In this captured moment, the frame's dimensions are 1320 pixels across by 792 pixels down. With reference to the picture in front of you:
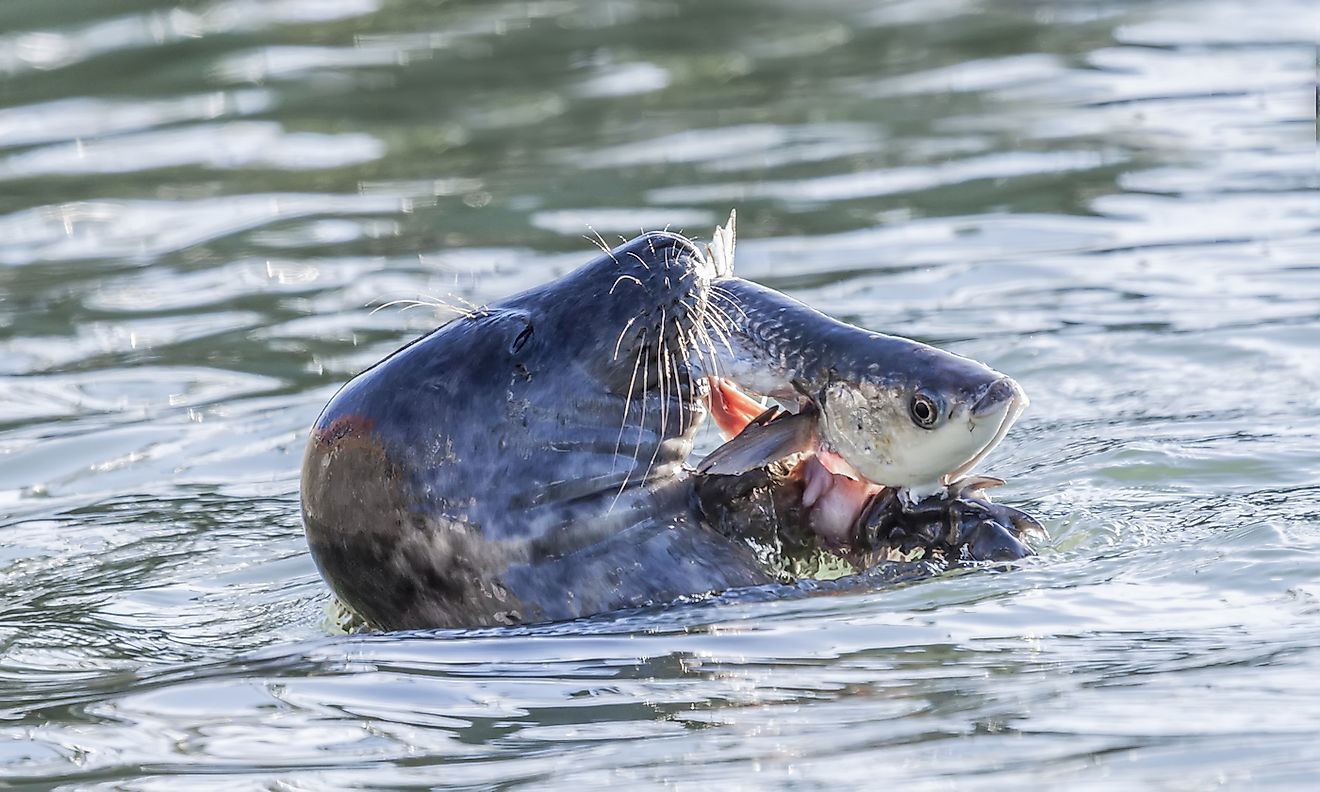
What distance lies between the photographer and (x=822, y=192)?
429 inches

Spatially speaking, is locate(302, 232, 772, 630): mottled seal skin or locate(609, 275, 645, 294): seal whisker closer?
locate(302, 232, 772, 630): mottled seal skin

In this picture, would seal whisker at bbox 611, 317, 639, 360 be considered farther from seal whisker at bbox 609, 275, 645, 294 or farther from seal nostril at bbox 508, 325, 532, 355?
seal nostril at bbox 508, 325, 532, 355

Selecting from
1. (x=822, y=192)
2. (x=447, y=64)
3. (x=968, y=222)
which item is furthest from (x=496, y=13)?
(x=968, y=222)

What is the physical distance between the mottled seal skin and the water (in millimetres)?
154

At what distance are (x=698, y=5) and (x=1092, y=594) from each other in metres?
10.5

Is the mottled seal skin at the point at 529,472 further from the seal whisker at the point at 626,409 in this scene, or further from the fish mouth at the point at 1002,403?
the fish mouth at the point at 1002,403

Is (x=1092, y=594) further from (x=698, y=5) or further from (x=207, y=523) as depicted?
(x=698, y=5)

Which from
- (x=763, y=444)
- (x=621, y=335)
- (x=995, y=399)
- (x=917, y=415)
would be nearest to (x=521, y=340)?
(x=621, y=335)

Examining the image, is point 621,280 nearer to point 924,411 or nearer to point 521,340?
point 521,340

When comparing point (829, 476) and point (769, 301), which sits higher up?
point (769, 301)

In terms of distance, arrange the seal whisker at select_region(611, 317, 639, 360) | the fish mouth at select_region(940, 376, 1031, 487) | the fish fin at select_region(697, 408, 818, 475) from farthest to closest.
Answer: the seal whisker at select_region(611, 317, 639, 360), the fish fin at select_region(697, 408, 818, 475), the fish mouth at select_region(940, 376, 1031, 487)

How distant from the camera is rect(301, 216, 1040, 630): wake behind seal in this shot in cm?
500

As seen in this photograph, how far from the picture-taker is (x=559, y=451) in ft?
16.6

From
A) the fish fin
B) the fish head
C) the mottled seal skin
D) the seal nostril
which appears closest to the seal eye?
the fish head
